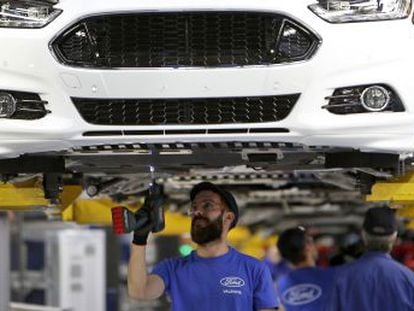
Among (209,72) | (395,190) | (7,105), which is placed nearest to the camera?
(209,72)

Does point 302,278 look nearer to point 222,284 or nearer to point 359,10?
point 222,284

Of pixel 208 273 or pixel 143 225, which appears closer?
pixel 143 225

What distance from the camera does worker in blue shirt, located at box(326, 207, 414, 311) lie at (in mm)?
4668

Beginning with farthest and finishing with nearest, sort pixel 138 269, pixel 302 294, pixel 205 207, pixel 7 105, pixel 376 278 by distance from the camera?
pixel 302 294 → pixel 376 278 → pixel 205 207 → pixel 138 269 → pixel 7 105

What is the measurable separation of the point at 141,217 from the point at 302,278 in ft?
8.41

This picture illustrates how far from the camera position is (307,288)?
21.0 feet

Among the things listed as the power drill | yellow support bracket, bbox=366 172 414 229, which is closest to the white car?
the power drill

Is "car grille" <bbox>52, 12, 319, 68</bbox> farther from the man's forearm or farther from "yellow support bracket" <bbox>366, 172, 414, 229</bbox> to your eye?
"yellow support bracket" <bbox>366, 172, 414, 229</bbox>

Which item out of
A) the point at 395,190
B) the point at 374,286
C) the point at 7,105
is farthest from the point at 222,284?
the point at 7,105

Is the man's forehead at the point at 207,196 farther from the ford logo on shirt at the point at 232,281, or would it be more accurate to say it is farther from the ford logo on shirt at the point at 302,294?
the ford logo on shirt at the point at 302,294

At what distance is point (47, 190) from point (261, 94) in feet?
4.96

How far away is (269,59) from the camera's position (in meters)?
3.64

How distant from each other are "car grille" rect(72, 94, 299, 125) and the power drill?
52cm

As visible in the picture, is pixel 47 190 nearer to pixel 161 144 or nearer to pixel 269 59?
pixel 161 144
